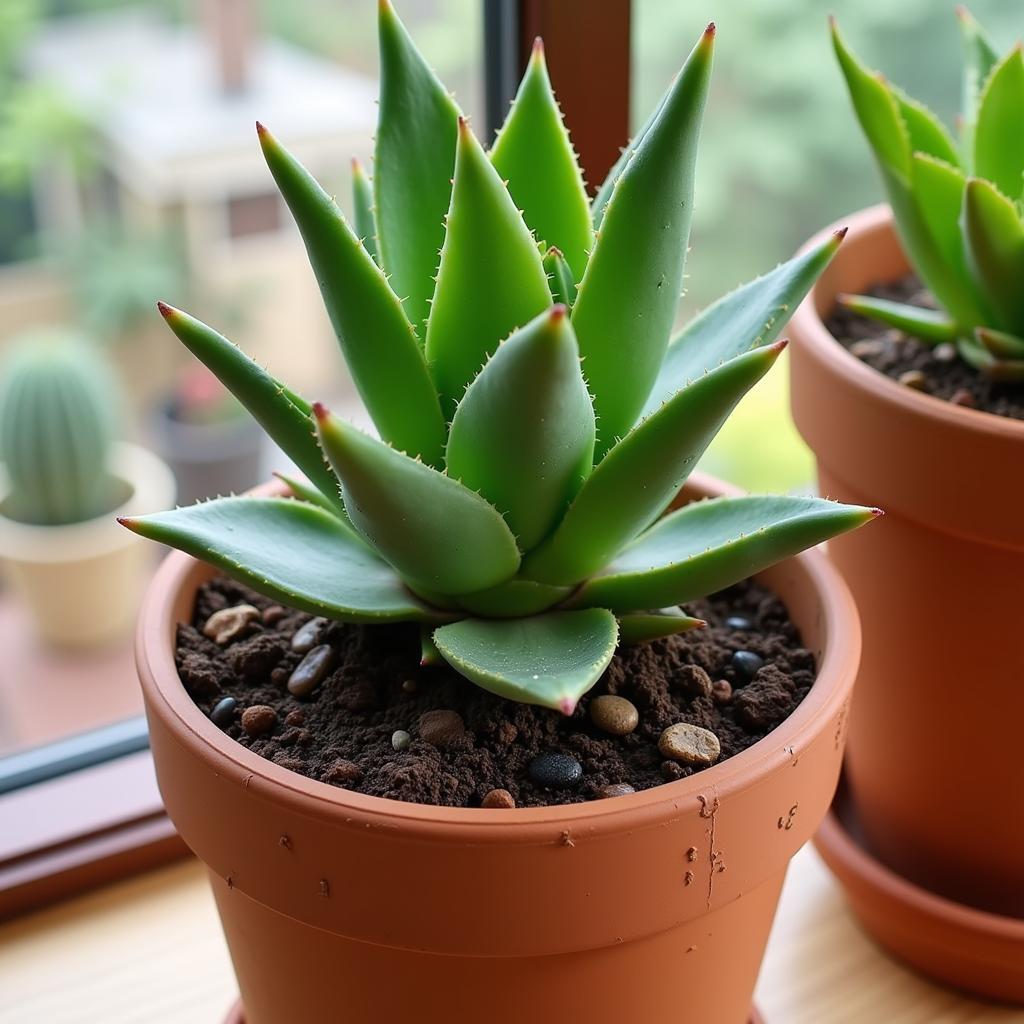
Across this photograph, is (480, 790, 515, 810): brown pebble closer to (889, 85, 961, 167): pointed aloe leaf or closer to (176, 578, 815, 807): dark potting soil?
(176, 578, 815, 807): dark potting soil

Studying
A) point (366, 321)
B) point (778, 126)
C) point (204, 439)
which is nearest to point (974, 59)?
point (366, 321)

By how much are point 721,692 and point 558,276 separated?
0.21 metres

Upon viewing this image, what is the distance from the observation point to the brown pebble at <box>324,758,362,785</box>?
0.55 meters

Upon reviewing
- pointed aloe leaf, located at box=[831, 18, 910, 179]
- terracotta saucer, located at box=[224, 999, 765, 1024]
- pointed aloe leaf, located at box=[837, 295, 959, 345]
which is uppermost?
pointed aloe leaf, located at box=[831, 18, 910, 179]

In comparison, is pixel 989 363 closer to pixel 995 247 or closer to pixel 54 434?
Answer: pixel 995 247

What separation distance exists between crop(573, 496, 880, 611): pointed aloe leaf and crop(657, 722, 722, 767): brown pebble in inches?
2.3

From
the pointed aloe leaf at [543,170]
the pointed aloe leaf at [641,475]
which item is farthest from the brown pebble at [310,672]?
the pointed aloe leaf at [543,170]

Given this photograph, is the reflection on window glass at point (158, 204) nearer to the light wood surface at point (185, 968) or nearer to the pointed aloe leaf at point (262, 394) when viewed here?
the light wood surface at point (185, 968)

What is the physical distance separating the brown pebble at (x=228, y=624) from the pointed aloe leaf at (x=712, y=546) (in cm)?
18

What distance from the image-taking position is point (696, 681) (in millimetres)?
624

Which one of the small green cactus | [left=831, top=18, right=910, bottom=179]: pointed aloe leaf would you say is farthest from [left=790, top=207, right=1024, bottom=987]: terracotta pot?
the small green cactus

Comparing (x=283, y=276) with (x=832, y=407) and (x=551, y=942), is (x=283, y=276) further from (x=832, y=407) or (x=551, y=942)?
(x=551, y=942)

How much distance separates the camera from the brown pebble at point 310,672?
2.06 ft

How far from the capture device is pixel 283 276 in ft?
6.73
